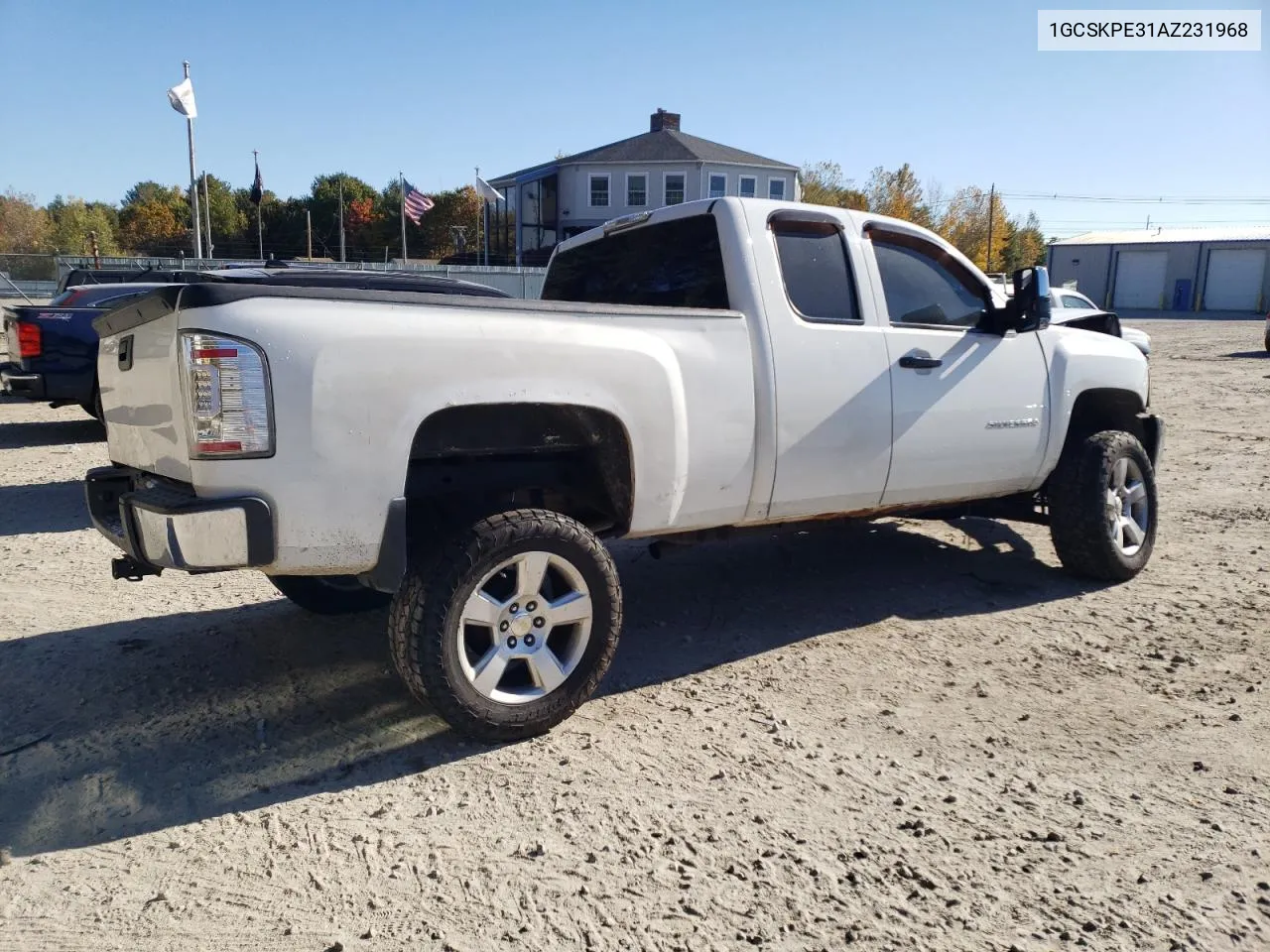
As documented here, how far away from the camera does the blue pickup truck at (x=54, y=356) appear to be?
9.50 meters

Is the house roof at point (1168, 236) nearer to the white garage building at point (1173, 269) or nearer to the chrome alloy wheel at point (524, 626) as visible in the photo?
the white garage building at point (1173, 269)

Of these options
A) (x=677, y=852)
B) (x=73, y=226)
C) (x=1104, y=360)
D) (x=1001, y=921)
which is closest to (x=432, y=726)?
(x=677, y=852)

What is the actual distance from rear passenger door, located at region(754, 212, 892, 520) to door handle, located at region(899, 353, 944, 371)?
0.14 metres

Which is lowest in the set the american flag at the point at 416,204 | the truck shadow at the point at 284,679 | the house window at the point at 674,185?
the truck shadow at the point at 284,679

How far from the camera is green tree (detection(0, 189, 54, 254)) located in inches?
2950

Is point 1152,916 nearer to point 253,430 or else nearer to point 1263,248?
point 253,430

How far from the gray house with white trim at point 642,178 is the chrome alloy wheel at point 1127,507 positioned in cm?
3300

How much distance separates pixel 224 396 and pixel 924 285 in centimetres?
350

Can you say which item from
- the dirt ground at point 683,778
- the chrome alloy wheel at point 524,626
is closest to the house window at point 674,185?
the dirt ground at point 683,778

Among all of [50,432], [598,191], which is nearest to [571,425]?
[50,432]

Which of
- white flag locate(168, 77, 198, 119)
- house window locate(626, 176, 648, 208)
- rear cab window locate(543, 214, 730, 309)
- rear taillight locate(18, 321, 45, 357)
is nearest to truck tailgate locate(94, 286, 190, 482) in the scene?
rear cab window locate(543, 214, 730, 309)

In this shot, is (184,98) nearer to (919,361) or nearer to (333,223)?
(919,361)

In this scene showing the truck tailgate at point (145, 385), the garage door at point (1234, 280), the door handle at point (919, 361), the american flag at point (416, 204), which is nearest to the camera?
the truck tailgate at point (145, 385)

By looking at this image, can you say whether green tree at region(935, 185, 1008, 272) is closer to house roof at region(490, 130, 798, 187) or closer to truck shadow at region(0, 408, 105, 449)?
house roof at region(490, 130, 798, 187)
